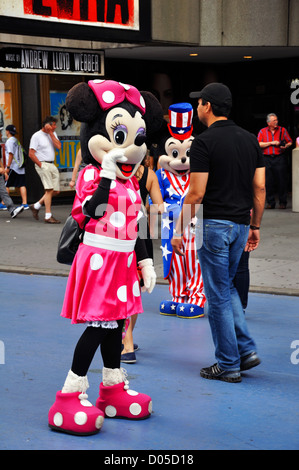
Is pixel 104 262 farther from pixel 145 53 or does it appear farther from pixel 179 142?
pixel 145 53

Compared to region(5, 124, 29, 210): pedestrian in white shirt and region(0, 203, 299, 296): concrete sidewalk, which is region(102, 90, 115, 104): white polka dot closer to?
region(0, 203, 299, 296): concrete sidewalk

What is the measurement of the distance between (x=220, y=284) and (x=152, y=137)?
3.87 feet

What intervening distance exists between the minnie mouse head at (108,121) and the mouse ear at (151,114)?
8.3 inches

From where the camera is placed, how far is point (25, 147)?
654 inches

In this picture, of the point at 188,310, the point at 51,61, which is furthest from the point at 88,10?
the point at 188,310

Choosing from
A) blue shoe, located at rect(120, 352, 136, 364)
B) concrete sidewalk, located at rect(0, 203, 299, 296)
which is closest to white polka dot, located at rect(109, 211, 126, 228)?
blue shoe, located at rect(120, 352, 136, 364)

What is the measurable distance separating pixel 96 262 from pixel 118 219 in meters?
0.29

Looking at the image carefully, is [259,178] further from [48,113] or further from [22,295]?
[48,113]

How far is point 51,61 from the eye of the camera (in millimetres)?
12328

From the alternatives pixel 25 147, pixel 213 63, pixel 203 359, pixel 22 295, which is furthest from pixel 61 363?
pixel 213 63

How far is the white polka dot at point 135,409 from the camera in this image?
4.53 m

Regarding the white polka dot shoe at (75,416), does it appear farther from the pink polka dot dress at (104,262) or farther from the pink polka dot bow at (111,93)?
the pink polka dot bow at (111,93)

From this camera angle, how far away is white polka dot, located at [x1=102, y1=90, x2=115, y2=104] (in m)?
4.57

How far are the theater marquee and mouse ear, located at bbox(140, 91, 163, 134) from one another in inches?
274
